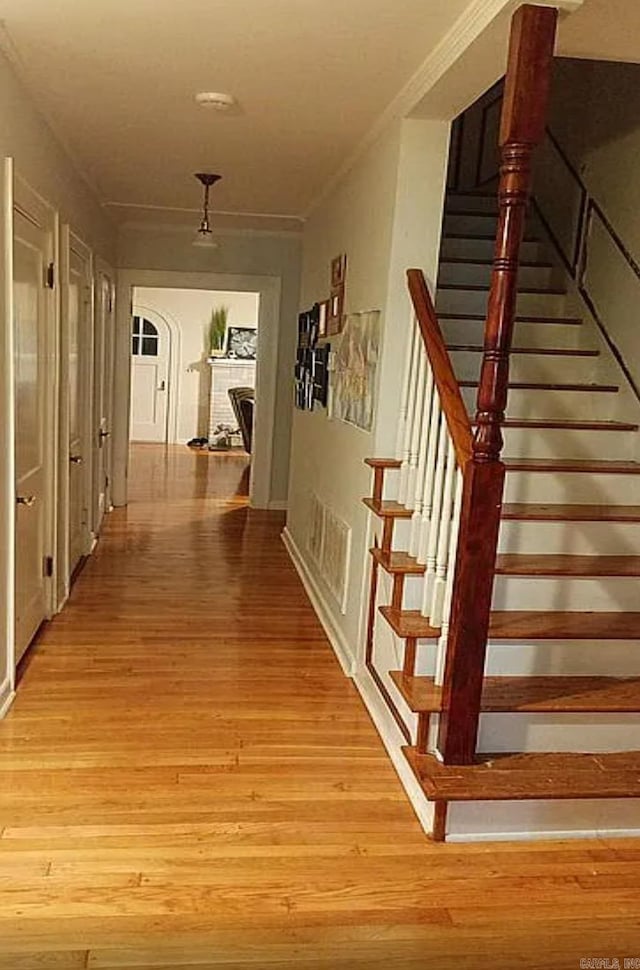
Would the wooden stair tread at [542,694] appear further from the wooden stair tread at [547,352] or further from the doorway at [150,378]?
the doorway at [150,378]

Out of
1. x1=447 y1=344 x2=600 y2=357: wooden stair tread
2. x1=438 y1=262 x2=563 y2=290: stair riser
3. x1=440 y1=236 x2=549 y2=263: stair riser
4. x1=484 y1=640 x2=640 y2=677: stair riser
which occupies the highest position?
x1=440 y1=236 x2=549 y2=263: stair riser

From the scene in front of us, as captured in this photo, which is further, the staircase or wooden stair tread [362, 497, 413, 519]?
wooden stair tread [362, 497, 413, 519]

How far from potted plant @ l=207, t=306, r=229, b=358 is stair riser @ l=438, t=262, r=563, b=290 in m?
7.64

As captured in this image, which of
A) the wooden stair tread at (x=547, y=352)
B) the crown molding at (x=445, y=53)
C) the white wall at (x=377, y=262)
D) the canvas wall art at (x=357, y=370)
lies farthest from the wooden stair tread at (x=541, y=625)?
the crown molding at (x=445, y=53)

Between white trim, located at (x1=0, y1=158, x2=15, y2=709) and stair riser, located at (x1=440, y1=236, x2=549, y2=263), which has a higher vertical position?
stair riser, located at (x1=440, y1=236, x2=549, y2=263)

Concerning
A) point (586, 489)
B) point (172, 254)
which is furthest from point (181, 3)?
point (172, 254)

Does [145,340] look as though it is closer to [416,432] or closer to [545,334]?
[545,334]

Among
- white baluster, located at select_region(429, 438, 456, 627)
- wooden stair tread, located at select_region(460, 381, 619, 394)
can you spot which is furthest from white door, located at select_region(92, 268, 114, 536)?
white baluster, located at select_region(429, 438, 456, 627)

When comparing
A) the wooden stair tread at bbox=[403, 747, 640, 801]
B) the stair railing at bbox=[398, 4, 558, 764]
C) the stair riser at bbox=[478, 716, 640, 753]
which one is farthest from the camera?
the stair riser at bbox=[478, 716, 640, 753]

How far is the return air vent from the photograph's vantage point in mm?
3982

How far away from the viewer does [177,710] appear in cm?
321

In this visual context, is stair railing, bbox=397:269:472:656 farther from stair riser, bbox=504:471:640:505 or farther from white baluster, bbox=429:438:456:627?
stair riser, bbox=504:471:640:505

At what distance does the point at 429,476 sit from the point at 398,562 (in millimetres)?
345

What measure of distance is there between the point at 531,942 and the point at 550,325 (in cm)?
289
